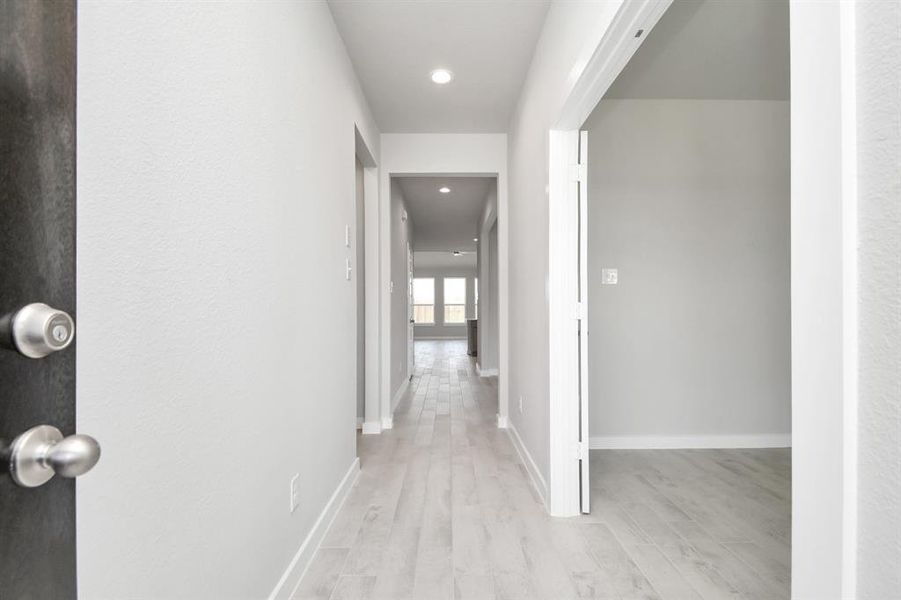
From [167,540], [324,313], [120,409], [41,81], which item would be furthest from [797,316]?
[324,313]

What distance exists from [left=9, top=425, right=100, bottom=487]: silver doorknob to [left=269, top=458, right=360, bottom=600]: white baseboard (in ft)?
4.32

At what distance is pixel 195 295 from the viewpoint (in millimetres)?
1092

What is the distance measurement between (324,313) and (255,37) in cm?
114

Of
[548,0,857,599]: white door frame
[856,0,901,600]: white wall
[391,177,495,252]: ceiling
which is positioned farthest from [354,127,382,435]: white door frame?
[856,0,901,600]: white wall

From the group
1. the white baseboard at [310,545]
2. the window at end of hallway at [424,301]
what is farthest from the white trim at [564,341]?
the window at end of hallway at [424,301]

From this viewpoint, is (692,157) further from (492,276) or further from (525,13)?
(492,276)

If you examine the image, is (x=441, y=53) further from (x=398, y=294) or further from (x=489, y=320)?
(x=489, y=320)

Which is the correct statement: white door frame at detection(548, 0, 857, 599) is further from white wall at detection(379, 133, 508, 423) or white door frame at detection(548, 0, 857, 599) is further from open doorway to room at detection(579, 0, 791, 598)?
white wall at detection(379, 133, 508, 423)

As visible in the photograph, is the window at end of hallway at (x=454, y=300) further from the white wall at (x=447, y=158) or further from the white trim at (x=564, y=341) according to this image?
the white trim at (x=564, y=341)

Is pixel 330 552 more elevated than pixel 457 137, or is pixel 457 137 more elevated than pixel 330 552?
pixel 457 137

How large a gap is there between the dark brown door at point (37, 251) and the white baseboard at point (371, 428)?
3386 millimetres

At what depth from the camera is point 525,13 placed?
2.39m

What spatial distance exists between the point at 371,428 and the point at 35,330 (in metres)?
3.56

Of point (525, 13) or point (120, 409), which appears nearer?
point (120, 409)
